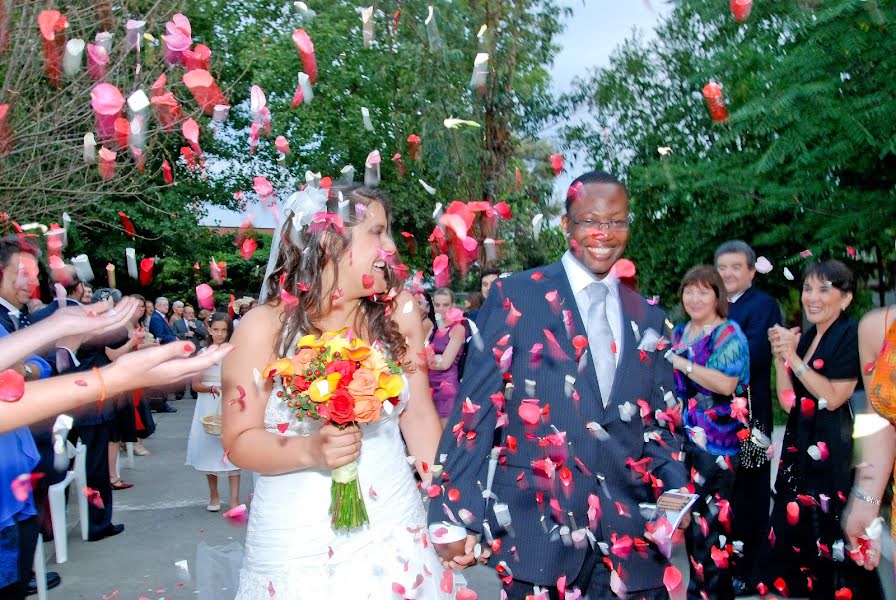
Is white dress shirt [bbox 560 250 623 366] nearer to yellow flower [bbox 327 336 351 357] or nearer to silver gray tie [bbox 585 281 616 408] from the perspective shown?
silver gray tie [bbox 585 281 616 408]

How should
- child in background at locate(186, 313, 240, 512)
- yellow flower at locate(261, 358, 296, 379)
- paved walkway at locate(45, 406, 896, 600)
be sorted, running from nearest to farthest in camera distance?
yellow flower at locate(261, 358, 296, 379)
paved walkway at locate(45, 406, 896, 600)
child in background at locate(186, 313, 240, 512)

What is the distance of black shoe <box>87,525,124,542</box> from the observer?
7.32 metres

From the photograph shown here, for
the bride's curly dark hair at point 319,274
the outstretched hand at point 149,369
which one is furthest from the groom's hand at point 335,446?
the outstretched hand at point 149,369

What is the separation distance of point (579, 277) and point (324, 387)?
1082mm

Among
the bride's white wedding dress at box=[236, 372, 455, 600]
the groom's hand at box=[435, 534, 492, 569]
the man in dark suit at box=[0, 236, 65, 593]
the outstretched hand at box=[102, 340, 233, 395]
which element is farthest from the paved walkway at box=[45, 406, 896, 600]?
the outstretched hand at box=[102, 340, 233, 395]

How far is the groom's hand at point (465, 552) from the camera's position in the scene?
3.02 m

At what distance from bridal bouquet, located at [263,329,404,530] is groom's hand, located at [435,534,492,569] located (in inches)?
12.9

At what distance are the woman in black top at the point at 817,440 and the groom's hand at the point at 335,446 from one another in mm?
2990

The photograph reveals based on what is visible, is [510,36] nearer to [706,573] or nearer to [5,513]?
[706,573]

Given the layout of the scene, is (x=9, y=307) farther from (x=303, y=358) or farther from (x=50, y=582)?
(x=303, y=358)

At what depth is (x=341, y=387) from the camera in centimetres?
291

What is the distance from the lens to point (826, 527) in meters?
4.97

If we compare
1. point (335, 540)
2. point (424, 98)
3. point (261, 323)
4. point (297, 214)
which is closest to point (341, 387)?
point (261, 323)

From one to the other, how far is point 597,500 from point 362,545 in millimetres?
903
